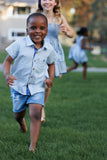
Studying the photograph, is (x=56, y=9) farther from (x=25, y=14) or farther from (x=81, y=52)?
(x=25, y=14)

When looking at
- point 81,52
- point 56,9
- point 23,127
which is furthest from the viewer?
point 81,52

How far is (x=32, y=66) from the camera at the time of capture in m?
4.30

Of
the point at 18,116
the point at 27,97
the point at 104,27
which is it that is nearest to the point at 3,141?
the point at 18,116

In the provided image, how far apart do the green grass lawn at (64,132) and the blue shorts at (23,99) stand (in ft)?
1.37

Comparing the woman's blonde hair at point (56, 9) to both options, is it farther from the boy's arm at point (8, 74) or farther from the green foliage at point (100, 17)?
the green foliage at point (100, 17)

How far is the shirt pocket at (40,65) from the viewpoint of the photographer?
4.32 meters

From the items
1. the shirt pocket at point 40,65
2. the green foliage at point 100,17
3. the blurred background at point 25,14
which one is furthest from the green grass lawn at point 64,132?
the green foliage at point 100,17

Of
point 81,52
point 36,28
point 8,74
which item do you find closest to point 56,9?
point 36,28

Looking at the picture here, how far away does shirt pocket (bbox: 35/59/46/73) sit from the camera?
4.32 m

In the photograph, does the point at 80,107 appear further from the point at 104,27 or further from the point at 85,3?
the point at 85,3

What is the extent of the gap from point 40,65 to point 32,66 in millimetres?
98

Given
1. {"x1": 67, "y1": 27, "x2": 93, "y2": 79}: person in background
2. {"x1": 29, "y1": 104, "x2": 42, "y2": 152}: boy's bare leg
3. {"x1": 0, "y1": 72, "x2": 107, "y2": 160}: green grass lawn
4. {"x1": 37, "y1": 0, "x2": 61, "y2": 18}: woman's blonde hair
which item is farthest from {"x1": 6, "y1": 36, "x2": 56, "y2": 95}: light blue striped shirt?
{"x1": 67, "y1": 27, "x2": 93, "y2": 79}: person in background

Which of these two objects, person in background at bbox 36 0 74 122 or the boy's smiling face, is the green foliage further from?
the boy's smiling face

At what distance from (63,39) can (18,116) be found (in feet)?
168
